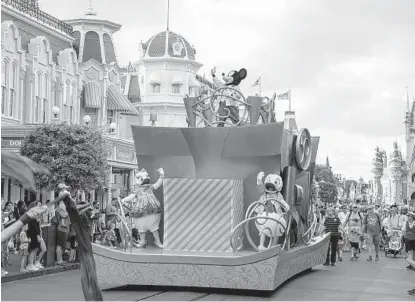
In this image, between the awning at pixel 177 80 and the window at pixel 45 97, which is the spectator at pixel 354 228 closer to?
the window at pixel 45 97

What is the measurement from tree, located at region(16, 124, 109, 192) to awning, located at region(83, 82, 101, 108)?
1152 centimetres

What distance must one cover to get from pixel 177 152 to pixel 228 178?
1.07 m

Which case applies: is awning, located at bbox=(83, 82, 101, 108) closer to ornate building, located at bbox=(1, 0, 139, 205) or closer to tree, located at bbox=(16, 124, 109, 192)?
ornate building, located at bbox=(1, 0, 139, 205)

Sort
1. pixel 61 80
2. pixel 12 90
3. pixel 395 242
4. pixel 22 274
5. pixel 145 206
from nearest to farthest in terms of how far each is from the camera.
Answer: pixel 145 206
pixel 22 274
pixel 395 242
pixel 12 90
pixel 61 80

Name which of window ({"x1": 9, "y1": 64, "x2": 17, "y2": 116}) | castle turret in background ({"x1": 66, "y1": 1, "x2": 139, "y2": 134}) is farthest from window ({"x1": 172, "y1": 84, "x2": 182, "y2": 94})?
window ({"x1": 9, "y1": 64, "x2": 17, "y2": 116})

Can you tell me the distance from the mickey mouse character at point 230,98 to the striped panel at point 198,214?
169 cm

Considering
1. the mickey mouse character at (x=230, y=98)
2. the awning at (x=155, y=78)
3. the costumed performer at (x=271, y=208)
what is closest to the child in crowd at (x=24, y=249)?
the mickey mouse character at (x=230, y=98)

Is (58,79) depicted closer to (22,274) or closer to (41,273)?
(41,273)

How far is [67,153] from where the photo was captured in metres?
28.2

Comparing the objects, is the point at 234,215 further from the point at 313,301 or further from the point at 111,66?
the point at 111,66

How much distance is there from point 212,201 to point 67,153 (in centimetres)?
1459

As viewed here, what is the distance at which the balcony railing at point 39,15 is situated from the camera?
115ft

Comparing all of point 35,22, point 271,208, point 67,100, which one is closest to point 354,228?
point 271,208

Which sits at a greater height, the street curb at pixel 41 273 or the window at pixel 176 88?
the window at pixel 176 88
